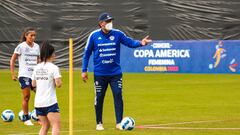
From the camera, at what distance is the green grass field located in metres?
15.8

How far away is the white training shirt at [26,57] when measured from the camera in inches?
672

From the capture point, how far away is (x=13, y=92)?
→ 27609mm

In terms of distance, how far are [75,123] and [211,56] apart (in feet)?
67.5

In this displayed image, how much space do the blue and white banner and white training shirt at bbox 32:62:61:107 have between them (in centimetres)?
2527

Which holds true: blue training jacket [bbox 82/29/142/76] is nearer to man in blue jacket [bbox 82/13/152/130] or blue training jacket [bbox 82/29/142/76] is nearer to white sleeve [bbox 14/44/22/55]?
man in blue jacket [bbox 82/13/152/130]

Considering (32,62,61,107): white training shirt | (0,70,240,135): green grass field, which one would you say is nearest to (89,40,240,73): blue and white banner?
(0,70,240,135): green grass field

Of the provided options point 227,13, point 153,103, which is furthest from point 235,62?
point 153,103

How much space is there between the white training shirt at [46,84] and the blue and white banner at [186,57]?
25.3 m

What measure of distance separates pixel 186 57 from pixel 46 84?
26395 millimetres

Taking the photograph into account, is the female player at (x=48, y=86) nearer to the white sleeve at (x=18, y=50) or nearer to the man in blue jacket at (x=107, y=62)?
the man in blue jacket at (x=107, y=62)

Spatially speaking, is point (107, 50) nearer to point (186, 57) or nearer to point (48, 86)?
point (48, 86)

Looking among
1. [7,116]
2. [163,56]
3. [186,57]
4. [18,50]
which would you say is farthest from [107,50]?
[186,57]

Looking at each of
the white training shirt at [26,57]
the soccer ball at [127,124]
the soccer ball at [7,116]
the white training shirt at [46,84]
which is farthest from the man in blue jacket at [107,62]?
the white training shirt at [46,84]

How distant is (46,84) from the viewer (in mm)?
11617
